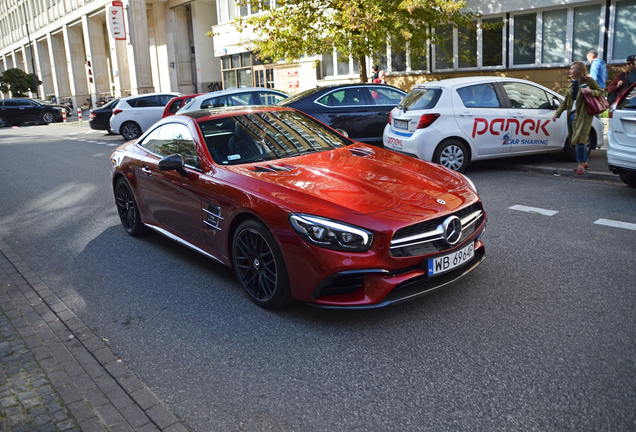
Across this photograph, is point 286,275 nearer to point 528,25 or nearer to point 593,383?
point 593,383

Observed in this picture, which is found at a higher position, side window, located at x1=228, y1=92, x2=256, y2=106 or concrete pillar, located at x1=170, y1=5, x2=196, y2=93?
concrete pillar, located at x1=170, y1=5, x2=196, y2=93

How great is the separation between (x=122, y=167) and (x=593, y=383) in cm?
549

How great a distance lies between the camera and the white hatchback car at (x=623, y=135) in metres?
7.51

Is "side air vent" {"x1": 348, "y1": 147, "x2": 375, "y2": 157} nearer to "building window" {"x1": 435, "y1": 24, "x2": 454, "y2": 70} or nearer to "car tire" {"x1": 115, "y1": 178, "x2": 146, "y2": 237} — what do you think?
"car tire" {"x1": 115, "y1": 178, "x2": 146, "y2": 237}

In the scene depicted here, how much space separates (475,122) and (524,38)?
1167 cm

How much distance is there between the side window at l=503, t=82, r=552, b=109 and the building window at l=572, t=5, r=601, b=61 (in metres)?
9.49

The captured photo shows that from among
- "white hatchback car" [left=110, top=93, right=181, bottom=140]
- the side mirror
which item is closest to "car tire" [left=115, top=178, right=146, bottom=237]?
the side mirror

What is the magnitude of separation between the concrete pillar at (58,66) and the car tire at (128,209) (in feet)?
201

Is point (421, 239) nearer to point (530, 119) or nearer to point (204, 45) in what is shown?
point (530, 119)

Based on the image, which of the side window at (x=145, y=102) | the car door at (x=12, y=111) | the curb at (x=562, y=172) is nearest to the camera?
the curb at (x=562, y=172)

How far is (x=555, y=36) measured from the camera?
18844 millimetres

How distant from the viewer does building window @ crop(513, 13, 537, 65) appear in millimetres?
19391

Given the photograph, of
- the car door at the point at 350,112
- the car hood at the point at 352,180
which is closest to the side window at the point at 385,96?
the car door at the point at 350,112

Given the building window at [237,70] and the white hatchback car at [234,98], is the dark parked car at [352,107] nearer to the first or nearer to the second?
the white hatchback car at [234,98]
